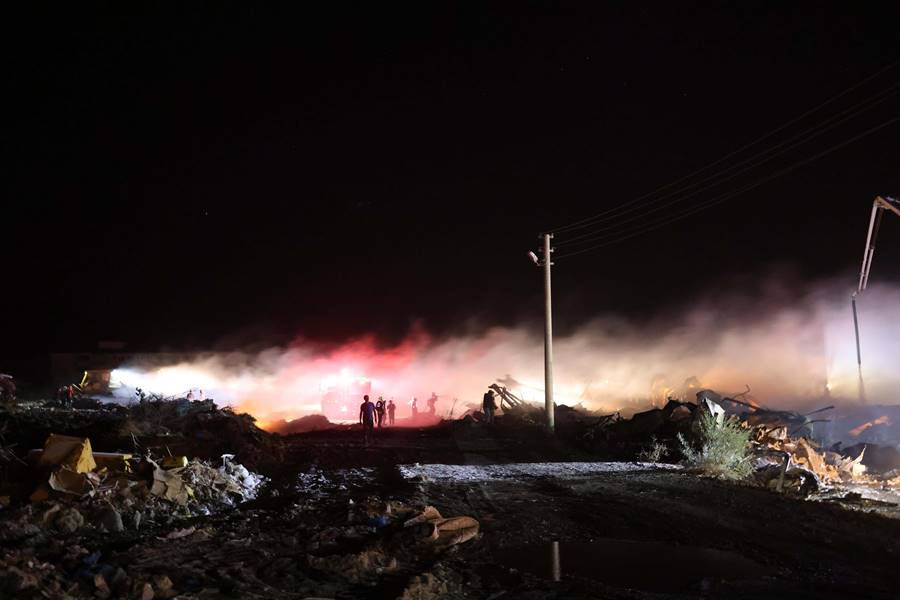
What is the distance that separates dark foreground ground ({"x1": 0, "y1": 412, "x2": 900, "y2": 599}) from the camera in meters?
6.76

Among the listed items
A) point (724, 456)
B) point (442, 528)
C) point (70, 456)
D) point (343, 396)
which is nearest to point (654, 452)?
point (724, 456)

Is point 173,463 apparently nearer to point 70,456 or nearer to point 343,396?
point 70,456

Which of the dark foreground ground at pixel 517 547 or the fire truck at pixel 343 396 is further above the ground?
the fire truck at pixel 343 396

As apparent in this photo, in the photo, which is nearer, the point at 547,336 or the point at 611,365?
the point at 547,336

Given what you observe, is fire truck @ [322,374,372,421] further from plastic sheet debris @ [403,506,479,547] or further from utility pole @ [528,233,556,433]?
plastic sheet debris @ [403,506,479,547]

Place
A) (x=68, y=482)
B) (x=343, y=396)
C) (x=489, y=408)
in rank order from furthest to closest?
1. (x=343, y=396)
2. (x=489, y=408)
3. (x=68, y=482)

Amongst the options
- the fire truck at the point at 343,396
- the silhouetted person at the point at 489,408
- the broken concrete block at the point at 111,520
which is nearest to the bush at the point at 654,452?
the silhouetted person at the point at 489,408

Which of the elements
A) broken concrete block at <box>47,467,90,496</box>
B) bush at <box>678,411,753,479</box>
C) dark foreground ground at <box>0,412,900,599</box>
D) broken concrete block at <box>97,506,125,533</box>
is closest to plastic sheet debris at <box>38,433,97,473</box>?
broken concrete block at <box>47,467,90,496</box>

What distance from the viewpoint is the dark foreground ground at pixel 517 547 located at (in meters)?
6.76

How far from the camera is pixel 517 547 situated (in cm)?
853

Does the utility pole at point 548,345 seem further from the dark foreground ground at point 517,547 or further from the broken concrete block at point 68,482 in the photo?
the broken concrete block at point 68,482

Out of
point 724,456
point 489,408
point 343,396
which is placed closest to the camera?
point 724,456

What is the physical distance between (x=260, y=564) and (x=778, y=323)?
1833 inches

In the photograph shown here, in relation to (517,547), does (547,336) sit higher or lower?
higher
